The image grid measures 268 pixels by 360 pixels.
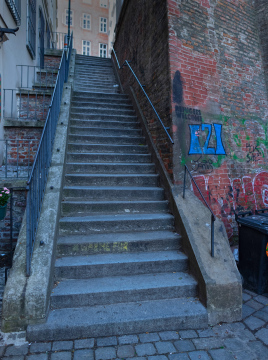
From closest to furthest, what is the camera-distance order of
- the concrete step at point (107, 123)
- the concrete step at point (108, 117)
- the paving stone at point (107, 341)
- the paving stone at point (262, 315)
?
the paving stone at point (107, 341) → the paving stone at point (262, 315) → the concrete step at point (107, 123) → the concrete step at point (108, 117)

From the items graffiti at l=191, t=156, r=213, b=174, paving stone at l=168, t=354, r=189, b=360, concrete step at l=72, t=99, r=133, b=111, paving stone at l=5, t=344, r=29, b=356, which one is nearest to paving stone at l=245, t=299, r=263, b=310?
paving stone at l=168, t=354, r=189, b=360

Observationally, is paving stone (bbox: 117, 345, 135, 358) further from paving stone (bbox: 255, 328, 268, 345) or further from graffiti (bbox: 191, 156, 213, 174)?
graffiti (bbox: 191, 156, 213, 174)

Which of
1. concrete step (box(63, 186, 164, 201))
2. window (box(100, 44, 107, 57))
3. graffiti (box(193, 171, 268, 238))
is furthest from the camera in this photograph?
window (box(100, 44, 107, 57))

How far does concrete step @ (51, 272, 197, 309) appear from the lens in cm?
264

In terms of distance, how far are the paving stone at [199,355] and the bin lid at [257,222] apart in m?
1.84

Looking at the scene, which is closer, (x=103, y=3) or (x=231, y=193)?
(x=231, y=193)

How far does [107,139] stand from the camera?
5.28 metres

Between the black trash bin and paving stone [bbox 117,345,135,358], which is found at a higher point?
→ the black trash bin

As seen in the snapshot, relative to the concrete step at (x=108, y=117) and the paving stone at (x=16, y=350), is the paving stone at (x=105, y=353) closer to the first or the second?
the paving stone at (x=16, y=350)

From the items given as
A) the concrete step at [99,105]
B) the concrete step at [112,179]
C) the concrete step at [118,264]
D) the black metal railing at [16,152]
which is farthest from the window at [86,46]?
the concrete step at [118,264]

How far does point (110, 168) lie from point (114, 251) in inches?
72.7

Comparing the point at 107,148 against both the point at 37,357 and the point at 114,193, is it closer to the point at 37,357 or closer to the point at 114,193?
the point at 114,193

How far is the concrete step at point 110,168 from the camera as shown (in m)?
4.46

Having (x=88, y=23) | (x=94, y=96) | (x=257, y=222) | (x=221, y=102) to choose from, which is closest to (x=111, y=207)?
(x=257, y=222)
